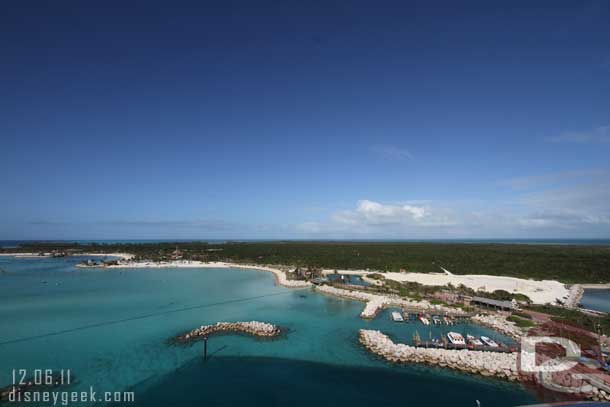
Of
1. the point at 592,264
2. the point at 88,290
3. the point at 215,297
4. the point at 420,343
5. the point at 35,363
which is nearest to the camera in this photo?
the point at 35,363

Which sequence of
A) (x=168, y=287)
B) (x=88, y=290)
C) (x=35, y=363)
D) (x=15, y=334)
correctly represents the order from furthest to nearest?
1. (x=168, y=287)
2. (x=88, y=290)
3. (x=15, y=334)
4. (x=35, y=363)

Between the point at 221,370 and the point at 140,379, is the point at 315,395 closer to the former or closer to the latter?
the point at 221,370

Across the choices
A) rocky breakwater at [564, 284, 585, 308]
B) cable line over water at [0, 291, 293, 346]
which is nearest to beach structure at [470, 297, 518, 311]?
rocky breakwater at [564, 284, 585, 308]

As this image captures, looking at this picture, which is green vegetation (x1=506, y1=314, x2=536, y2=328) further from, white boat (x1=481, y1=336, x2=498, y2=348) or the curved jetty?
the curved jetty

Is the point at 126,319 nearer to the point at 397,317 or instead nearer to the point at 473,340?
the point at 397,317

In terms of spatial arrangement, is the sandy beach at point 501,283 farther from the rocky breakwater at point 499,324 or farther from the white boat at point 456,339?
the white boat at point 456,339

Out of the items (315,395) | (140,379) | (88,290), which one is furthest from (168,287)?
(315,395)
